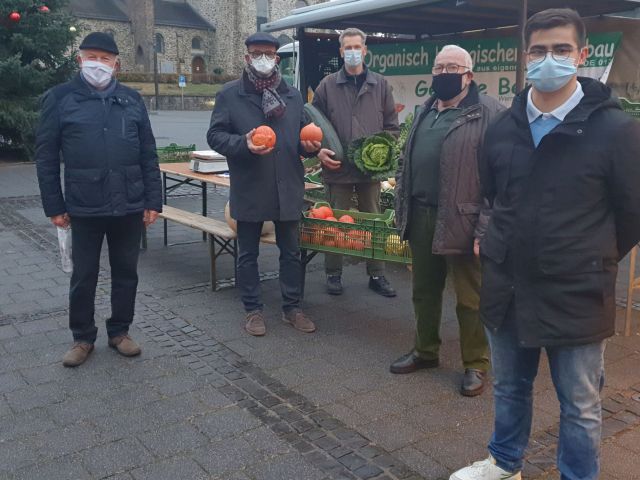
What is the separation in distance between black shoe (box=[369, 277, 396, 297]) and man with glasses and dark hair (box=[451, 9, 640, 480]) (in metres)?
3.20

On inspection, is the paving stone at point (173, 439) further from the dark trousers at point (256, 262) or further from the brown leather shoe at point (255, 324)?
the dark trousers at point (256, 262)

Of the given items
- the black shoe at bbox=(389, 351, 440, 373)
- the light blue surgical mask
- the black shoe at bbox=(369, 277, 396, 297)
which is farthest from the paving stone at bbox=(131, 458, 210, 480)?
the light blue surgical mask

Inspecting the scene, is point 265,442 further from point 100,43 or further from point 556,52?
point 100,43

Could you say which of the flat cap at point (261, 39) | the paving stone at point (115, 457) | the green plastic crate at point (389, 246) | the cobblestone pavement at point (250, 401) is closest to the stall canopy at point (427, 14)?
the flat cap at point (261, 39)

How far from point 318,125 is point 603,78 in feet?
13.1

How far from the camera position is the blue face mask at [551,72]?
233 centimetres

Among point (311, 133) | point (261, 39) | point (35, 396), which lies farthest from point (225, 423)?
point (261, 39)

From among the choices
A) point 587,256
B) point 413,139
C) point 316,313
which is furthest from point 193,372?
point 587,256

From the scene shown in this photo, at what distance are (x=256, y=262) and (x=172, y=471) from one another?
2.07m

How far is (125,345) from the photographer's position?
443 cm

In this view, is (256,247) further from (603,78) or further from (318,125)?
(603,78)

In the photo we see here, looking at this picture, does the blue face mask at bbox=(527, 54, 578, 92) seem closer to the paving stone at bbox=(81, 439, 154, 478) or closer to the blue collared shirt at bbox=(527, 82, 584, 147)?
the blue collared shirt at bbox=(527, 82, 584, 147)

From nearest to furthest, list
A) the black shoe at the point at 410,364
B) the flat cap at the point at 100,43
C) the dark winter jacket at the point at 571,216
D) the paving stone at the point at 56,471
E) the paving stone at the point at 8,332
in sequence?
the dark winter jacket at the point at 571,216 → the paving stone at the point at 56,471 → the flat cap at the point at 100,43 → the black shoe at the point at 410,364 → the paving stone at the point at 8,332

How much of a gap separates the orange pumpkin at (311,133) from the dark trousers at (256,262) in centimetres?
62
